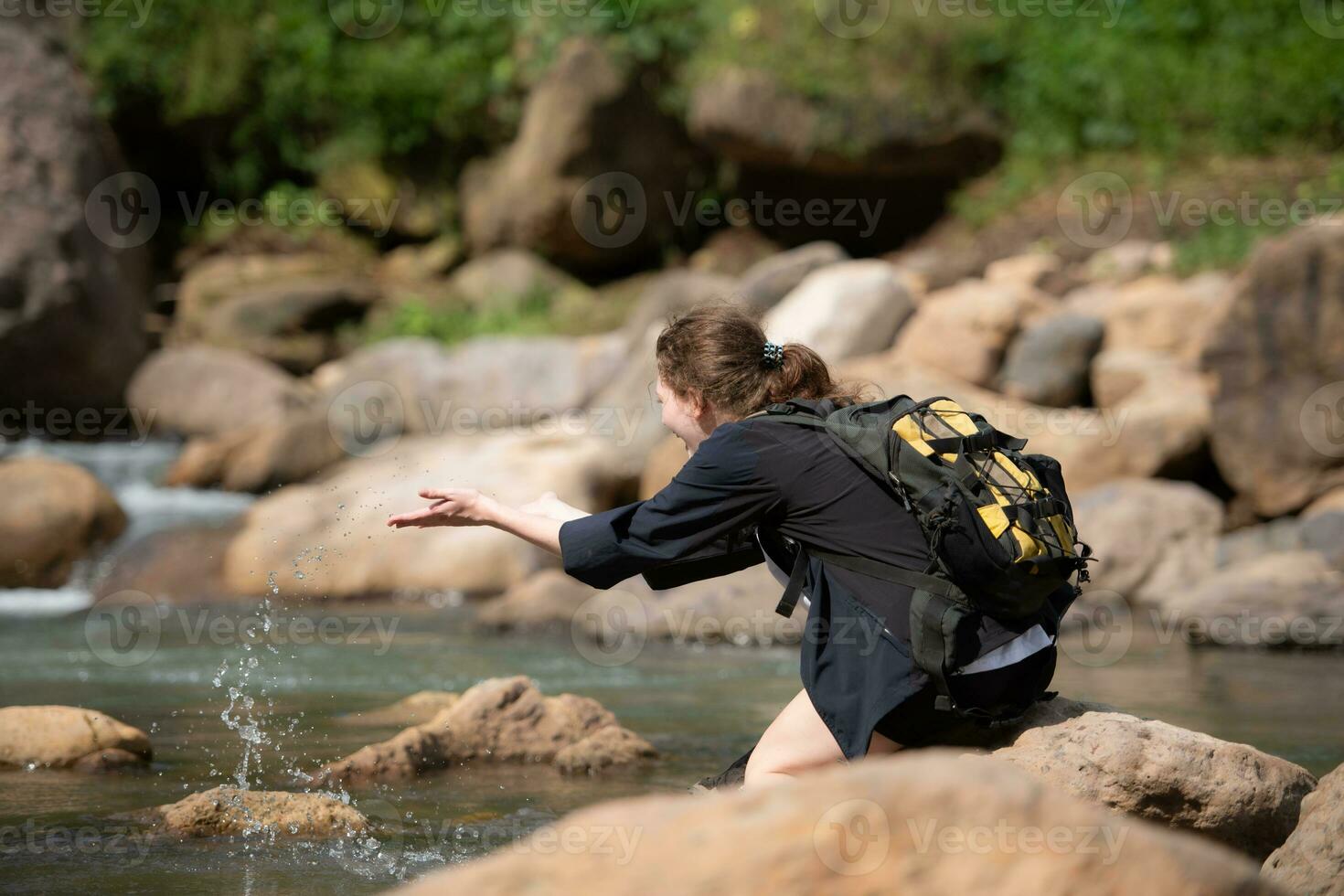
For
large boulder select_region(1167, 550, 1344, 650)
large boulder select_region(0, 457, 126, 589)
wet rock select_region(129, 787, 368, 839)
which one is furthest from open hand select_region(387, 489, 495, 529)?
large boulder select_region(0, 457, 126, 589)

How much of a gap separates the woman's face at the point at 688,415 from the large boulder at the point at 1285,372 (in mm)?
7112

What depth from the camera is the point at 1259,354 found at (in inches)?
376

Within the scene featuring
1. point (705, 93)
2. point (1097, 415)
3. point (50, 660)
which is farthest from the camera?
A: point (705, 93)

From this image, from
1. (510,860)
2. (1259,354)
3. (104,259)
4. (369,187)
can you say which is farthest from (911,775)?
(369,187)

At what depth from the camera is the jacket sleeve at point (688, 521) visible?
3234 mm

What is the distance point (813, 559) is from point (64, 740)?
10.3ft

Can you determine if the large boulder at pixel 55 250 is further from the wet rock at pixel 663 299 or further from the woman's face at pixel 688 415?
the woman's face at pixel 688 415

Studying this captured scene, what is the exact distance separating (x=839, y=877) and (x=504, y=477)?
9683mm

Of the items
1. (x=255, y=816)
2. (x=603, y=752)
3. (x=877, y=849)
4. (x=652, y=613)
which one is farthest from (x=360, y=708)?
(x=877, y=849)

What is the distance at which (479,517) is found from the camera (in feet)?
11.3

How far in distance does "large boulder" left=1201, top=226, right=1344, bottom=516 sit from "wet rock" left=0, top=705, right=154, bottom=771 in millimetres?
7359

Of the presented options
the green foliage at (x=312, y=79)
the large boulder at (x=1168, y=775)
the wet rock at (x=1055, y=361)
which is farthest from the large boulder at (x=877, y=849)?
the green foliage at (x=312, y=79)

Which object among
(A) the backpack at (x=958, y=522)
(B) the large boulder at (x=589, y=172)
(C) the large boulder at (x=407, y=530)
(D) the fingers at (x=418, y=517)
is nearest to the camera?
(A) the backpack at (x=958, y=522)

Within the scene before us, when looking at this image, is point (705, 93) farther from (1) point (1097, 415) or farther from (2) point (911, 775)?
(2) point (911, 775)
